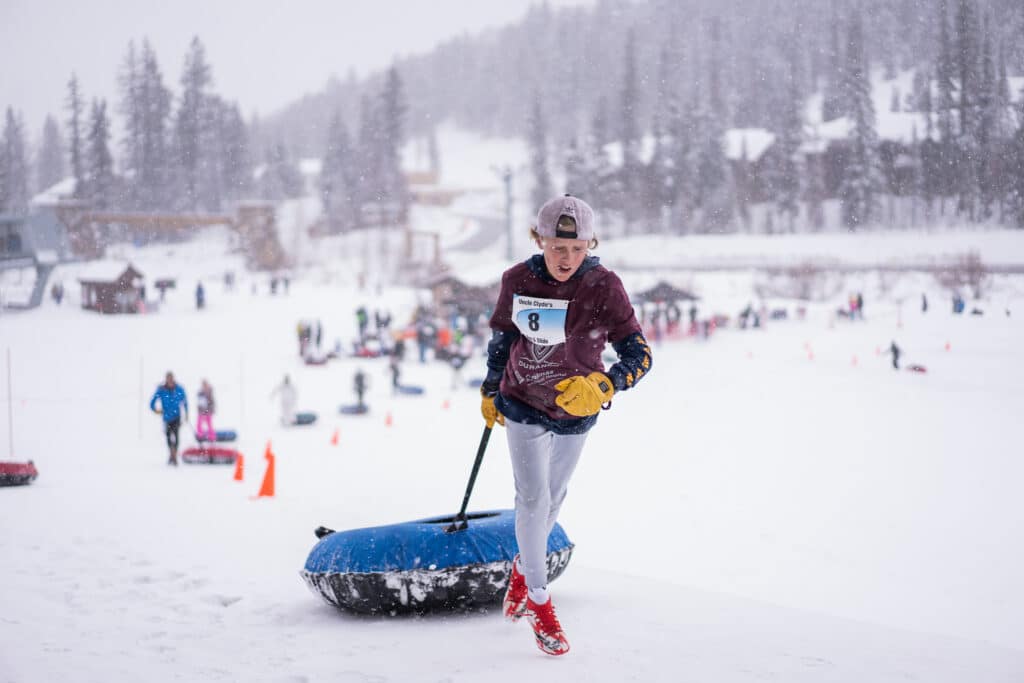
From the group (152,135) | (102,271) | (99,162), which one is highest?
(152,135)

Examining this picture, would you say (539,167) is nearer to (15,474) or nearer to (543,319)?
(15,474)

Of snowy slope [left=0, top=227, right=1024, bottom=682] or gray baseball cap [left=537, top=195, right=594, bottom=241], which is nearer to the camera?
gray baseball cap [left=537, top=195, right=594, bottom=241]

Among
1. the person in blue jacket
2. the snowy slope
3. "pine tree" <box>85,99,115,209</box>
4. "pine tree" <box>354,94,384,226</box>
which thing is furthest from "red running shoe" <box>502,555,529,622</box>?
"pine tree" <box>354,94,384,226</box>

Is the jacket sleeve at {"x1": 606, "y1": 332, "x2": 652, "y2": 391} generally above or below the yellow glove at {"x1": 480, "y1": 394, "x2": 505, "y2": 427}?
above

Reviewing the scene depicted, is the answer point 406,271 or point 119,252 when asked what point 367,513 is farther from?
point 406,271

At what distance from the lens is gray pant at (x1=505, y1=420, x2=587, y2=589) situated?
9.90 ft

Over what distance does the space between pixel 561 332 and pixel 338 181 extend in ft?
193

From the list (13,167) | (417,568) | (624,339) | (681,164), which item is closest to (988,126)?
(624,339)

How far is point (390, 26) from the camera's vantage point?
14.0 m

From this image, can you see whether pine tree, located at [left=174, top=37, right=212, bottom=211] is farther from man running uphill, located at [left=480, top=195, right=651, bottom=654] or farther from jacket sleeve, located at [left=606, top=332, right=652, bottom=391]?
jacket sleeve, located at [left=606, top=332, right=652, bottom=391]

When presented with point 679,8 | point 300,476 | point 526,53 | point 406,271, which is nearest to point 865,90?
point 300,476

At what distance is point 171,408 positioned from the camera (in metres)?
11.2

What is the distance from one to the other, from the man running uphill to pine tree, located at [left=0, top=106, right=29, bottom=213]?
875 centimetres

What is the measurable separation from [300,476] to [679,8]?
27.3 meters
